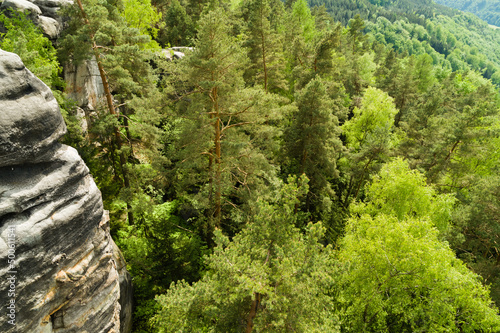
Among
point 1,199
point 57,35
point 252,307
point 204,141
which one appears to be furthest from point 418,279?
point 57,35

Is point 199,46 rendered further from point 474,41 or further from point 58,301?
point 474,41

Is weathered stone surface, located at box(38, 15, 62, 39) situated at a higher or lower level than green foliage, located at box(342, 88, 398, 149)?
higher

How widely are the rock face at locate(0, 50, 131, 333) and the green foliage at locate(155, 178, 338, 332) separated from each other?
8.45 feet

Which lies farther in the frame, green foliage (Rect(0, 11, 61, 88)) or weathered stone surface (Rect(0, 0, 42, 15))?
weathered stone surface (Rect(0, 0, 42, 15))

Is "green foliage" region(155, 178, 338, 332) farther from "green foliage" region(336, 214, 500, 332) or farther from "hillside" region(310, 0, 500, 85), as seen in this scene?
"hillside" region(310, 0, 500, 85)

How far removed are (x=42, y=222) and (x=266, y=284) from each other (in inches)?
242

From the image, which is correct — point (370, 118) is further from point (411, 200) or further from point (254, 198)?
point (254, 198)

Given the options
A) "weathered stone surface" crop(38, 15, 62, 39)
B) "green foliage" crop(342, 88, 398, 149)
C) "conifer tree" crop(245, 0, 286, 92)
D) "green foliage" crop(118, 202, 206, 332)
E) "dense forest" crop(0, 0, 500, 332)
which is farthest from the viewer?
"green foliage" crop(342, 88, 398, 149)

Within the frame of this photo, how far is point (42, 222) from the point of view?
662 cm

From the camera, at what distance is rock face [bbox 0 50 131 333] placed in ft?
19.6

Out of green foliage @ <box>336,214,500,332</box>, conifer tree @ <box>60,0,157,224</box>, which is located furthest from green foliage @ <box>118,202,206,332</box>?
green foliage @ <box>336,214,500,332</box>

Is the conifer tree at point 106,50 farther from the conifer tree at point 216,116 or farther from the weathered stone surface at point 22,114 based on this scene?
the weathered stone surface at point 22,114

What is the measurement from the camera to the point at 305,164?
18.1 m

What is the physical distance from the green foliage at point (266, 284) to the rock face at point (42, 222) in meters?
2.58
